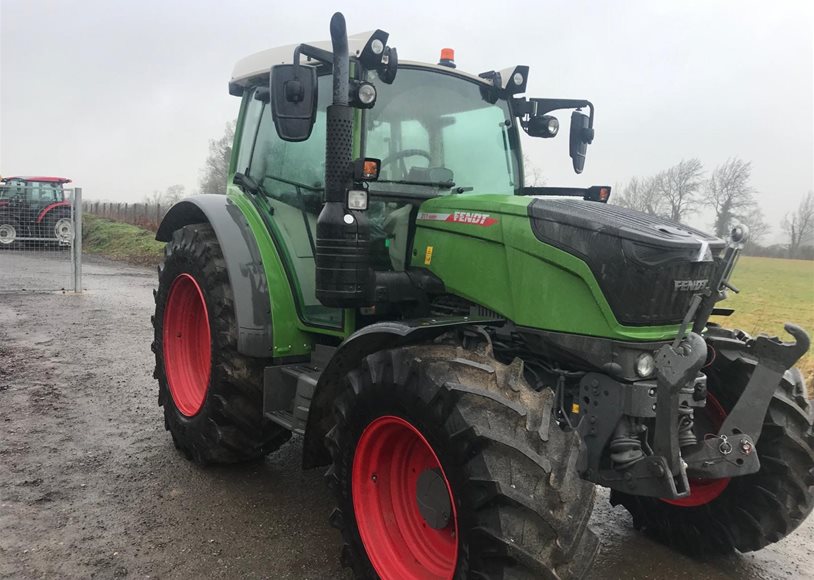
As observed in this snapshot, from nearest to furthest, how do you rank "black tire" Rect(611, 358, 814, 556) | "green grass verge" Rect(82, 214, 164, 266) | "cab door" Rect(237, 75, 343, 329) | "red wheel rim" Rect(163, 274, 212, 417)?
1. "black tire" Rect(611, 358, 814, 556)
2. "cab door" Rect(237, 75, 343, 329)
3. "red wheel rim" Rect(163, 274, 212, 417)
4. "green grass verge" Rect(82, 214, 164, 266)

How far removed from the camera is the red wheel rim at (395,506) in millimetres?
2770

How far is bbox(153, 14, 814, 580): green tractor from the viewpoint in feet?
7.92

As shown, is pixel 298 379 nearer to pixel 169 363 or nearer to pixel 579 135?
pixel 169 363

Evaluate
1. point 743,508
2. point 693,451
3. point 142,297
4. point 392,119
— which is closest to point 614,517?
point 743,508

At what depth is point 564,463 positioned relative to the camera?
2320 millimetres

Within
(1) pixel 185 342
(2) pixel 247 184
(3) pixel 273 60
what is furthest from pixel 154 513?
(3) pixel 273 60

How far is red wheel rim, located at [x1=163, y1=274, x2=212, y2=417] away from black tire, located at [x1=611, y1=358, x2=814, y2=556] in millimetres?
3303

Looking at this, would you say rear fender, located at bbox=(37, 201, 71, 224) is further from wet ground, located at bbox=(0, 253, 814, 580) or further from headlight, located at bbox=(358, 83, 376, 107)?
headlight, located at bbox=(358, 83, 376, 107)

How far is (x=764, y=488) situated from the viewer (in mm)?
3129

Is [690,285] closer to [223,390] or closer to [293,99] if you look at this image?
[293,99]

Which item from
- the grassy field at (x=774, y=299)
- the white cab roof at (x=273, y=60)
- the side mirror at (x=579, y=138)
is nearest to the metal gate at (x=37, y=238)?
the white cab roof at (x=273, y=60)

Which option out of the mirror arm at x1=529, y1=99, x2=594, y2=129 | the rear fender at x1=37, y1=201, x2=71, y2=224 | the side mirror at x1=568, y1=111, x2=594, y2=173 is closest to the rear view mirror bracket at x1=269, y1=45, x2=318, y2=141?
the mirror arm at x1=529, y1=99, x2=594, y2=129

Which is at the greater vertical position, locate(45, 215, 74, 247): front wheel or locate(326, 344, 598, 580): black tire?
locate(45, 215, 74, 247): front wheel

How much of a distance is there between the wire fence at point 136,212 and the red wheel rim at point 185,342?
22.6 meters
